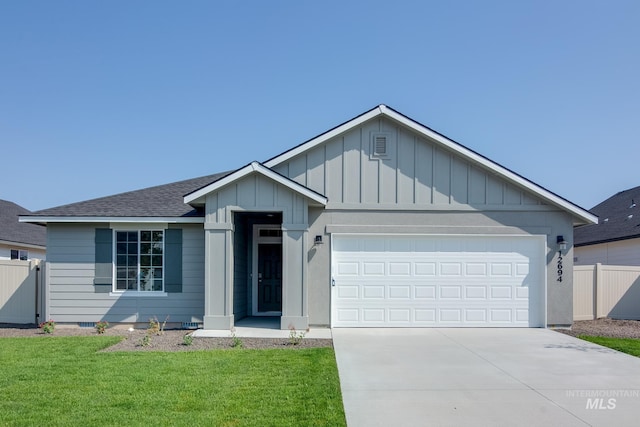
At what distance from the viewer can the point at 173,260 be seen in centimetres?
1295

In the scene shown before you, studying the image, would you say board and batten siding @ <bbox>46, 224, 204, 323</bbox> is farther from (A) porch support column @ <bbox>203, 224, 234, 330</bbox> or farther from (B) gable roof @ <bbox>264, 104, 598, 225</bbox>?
(B) gable roof @ <bbox>264, 104, 598, 225</bbox>

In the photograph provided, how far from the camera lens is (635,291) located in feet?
51.6

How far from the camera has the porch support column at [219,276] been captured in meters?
12.0

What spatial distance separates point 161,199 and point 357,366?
25.8ft

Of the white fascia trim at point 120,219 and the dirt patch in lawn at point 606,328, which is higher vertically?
the white fascia trim at point 120,219

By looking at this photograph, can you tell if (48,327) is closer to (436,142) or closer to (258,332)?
(258,332)

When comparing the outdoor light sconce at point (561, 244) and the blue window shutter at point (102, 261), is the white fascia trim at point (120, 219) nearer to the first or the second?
the blue window shutter at point (102, 261)

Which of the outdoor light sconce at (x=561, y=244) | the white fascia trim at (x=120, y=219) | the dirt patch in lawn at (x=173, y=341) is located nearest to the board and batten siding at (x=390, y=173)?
the outdoor light sconce at (x=561, y=244)

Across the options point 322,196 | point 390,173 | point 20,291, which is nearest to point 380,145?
point 390,173

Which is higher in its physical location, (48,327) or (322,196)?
(322,196)

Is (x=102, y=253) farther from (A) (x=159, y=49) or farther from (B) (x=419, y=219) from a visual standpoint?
(B) (x=419, y=219)

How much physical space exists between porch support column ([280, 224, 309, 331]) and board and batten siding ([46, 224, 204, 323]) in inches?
87.9

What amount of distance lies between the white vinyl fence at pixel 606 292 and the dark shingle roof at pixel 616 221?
3450mm

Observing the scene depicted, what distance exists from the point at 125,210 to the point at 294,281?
460cm
